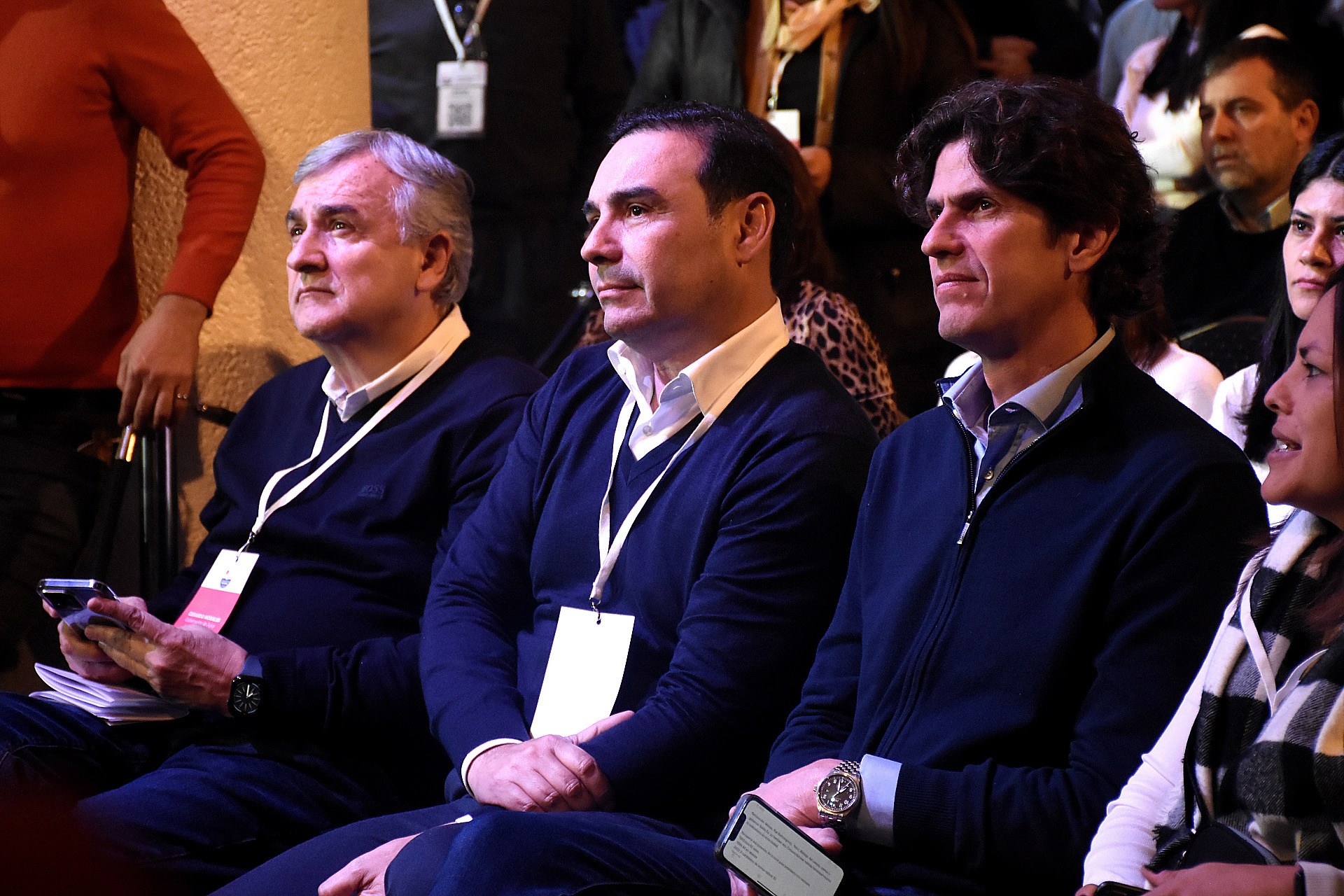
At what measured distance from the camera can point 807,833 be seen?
1.72 metres

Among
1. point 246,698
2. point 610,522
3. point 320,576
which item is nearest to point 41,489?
point 320,576

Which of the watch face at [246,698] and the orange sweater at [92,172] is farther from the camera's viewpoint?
the orange sweater at [92,172]

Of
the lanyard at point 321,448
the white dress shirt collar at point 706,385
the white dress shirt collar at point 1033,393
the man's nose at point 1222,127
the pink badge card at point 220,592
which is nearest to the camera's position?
A: the white dress shirt collar at point 1033,393

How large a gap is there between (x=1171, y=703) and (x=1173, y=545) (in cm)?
19

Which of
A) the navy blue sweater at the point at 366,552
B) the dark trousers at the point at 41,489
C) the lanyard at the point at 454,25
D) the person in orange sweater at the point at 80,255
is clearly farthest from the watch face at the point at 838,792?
the lanyard at the point at 454,25

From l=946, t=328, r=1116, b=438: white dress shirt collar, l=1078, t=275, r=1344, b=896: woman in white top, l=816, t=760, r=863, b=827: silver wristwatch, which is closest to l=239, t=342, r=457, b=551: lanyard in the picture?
l=946, t=328, r=1116, b=438: white dress shirt collar

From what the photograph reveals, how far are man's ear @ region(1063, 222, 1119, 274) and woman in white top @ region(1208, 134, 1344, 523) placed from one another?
1.92ft

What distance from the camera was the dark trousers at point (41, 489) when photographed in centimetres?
300

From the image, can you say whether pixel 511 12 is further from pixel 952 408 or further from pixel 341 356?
pixel 952 408

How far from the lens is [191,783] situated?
232cm

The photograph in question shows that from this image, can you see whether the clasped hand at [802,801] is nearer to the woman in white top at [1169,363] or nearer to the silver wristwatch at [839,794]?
the silver wristwatch at [839,794]

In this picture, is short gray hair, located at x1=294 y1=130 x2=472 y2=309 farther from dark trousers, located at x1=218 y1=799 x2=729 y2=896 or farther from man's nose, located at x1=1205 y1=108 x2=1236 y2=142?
man's nose, located at x1=1205 y1=108 x2=1236 y2=142

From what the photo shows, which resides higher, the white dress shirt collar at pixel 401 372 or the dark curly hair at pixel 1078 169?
the dark curly hair at pixel 1078 169

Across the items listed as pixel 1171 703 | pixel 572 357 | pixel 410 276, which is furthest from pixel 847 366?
pixel 1171 703
